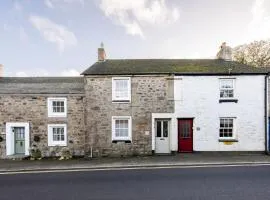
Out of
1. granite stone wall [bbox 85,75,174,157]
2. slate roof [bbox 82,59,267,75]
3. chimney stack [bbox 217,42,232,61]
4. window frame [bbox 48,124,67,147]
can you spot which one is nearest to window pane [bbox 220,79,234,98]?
slate roof [bbox 82,59,267,75]

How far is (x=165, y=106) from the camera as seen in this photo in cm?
1606

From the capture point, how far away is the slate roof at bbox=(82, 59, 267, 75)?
1599 cm

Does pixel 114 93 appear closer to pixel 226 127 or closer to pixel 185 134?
pixel 185 134

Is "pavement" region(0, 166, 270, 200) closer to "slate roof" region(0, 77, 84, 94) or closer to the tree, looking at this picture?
"slate roof" region(0, 77, 84, 94)

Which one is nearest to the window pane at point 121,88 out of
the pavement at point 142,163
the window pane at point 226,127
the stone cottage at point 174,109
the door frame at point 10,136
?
the stone cottage at point 174,109

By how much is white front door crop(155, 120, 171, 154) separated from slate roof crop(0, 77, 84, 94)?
21.9 ft

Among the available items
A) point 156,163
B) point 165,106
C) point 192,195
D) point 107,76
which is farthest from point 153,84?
point 192,195

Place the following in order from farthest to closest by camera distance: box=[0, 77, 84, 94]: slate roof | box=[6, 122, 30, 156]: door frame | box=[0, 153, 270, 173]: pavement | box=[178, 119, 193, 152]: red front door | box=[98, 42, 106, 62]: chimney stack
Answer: box=[98, 42, 106, 62]: chimney stack → box=[178, 119, 193, 152]: red front door → box=[0, 77, 84, 94]: slate roof → box=[6, 122, 30, 156]: door frame → box=[0, 153, 270, 173]: pavement

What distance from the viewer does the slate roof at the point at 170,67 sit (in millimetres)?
15992

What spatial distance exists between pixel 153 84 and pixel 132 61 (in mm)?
4173

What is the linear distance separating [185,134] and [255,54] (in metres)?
22.4

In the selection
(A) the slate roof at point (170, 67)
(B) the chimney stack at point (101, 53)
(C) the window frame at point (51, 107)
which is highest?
(B) the chimney stack at point (101, 53)

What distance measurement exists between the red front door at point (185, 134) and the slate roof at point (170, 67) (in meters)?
3.88

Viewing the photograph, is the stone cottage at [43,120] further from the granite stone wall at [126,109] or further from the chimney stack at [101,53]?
the chimney stack at [101,53]
